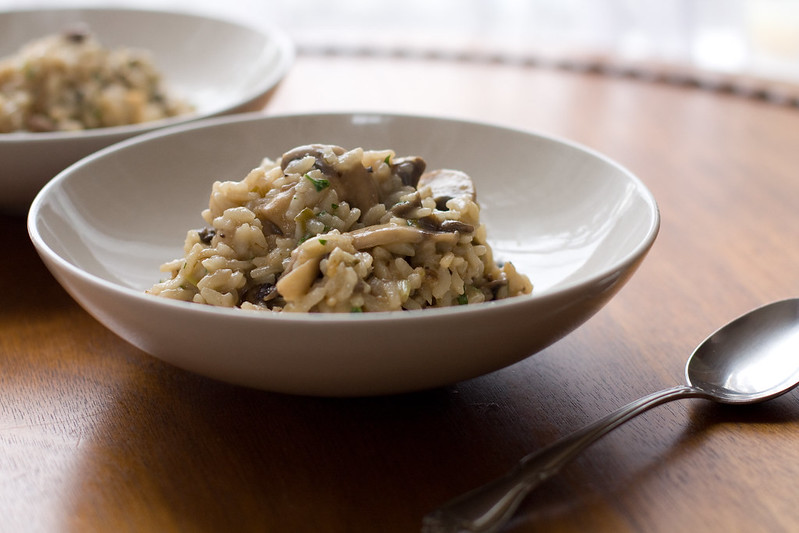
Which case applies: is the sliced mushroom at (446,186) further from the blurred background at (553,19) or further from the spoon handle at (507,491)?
the blurred background at (553,19)

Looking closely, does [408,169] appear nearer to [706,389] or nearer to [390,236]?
[390,236]

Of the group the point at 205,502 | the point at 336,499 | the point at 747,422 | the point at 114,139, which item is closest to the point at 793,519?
the point at 747,422

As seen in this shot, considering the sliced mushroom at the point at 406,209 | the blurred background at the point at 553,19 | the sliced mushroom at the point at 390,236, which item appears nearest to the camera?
the sliced mushroom at the point at 390,236

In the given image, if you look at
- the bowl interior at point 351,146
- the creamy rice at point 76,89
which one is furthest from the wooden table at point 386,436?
the creamy rice at point 76,89

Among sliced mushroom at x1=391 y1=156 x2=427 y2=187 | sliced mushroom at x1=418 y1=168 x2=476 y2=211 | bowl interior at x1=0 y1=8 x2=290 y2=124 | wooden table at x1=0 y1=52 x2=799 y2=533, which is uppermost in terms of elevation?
sliced mushroom at x1=391 y1=156 x2=427 y2=187

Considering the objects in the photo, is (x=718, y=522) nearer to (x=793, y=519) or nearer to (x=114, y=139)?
(x=793, y=519)

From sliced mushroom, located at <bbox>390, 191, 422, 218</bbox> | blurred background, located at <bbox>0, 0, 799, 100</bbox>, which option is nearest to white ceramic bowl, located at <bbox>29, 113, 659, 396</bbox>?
sliced mushroom, located at <bbox>390, 191, 422, 218</bbox>

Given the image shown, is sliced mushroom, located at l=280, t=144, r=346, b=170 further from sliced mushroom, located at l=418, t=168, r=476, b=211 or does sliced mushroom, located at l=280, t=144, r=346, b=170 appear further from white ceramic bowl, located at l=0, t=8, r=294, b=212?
white ceramic bowl, located at l=0, t=8, r=294, b=212
